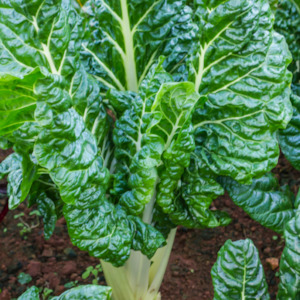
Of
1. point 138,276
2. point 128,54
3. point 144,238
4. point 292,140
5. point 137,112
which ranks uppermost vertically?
point 128,54

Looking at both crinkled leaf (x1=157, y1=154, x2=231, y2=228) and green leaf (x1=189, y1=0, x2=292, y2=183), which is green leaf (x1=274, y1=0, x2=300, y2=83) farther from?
crinkled leaf (x1=157, y1=154, x2=231, y2=228)

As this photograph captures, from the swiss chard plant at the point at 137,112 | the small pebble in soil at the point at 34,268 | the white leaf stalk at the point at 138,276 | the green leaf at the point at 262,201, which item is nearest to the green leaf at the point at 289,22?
the swiss chard plant at the point at 137,112

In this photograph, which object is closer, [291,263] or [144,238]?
[291,263]

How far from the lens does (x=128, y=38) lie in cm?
155

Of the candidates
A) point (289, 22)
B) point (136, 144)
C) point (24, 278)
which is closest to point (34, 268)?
point (24, 278)

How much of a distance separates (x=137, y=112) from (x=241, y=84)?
34 centimetres

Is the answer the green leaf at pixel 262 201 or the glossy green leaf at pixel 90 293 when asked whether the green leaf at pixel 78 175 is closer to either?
the glossy green leaf at pixel 90 293

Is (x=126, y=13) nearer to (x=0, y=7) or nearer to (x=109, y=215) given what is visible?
(x=0, y=7)

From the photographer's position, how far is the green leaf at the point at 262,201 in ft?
5.01

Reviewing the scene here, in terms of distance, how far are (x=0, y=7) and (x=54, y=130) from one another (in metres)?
0.40

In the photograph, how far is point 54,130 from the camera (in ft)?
3.47

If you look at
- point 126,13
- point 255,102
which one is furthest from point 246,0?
point 126,13

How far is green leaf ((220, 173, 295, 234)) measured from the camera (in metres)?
1.53

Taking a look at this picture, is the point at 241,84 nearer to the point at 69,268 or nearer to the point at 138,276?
the point at 138,276
